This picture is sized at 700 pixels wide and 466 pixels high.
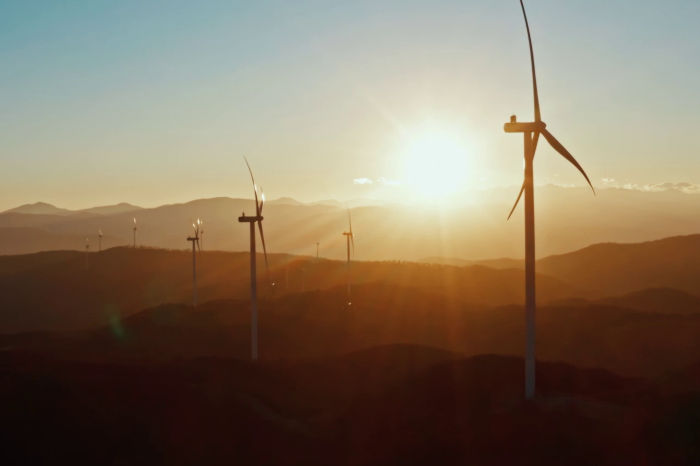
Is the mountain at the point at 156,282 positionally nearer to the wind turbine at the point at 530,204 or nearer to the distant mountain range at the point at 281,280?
the distant mountain range at the point at 281,280

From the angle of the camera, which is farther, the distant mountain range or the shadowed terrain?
the distant mountain range

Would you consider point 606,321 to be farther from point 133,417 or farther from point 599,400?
point 133,417

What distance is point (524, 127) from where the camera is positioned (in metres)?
32.2

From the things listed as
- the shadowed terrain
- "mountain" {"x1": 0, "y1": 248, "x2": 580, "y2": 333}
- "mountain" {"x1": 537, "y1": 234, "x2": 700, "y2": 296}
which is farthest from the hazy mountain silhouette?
"mountain" {"x1": 537, "y1": 234, "x2": 700, "y2": 296}

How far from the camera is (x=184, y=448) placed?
28.2m

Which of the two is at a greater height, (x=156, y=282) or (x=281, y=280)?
(x=156, y=282)

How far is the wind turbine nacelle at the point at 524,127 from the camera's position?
32.1 m

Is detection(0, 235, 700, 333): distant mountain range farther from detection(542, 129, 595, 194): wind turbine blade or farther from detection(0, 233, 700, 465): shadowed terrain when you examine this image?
detection(542, 129, 595, 194): wind turbine blade

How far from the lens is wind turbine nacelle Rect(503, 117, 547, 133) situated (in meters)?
32.1

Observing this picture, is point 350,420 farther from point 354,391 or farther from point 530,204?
point 530,204

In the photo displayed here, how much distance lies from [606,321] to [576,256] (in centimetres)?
12713

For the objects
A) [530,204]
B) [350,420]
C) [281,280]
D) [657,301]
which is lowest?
[657,301]

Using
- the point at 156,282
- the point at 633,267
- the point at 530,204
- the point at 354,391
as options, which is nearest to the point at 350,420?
the point at 354,391

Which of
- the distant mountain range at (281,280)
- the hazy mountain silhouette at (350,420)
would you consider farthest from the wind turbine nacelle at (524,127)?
the distant mountain range at (281,280)
